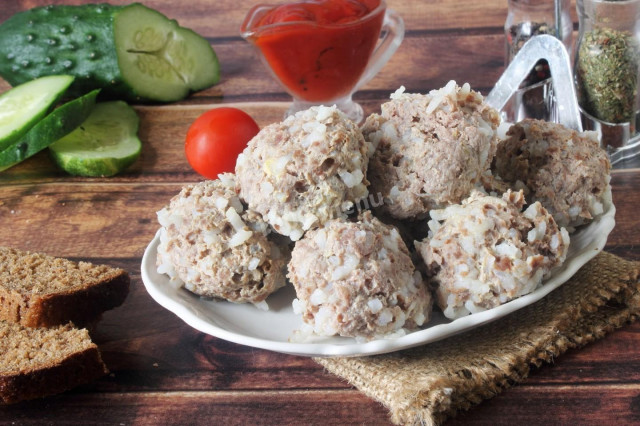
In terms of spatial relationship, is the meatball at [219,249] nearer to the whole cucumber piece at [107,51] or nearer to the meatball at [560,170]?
the meatball at [560,170]

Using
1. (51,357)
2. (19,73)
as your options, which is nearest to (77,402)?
(51,357)

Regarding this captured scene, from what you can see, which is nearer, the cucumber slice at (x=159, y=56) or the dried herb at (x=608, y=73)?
the dried herb at (x=608, y=73)

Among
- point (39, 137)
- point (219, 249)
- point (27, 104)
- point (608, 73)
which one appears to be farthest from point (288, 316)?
point (27, 104)

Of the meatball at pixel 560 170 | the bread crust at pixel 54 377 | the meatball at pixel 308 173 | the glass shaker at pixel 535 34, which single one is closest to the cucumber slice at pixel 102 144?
the bread crust at pixel 54 377

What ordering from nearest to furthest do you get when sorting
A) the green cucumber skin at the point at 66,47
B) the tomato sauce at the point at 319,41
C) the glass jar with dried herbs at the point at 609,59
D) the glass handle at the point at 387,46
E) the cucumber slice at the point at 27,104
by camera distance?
1. the glass jar with dried herbs at the point at 609,59
2. the tomato sauce at the point at 319,41
3. the cucumber slice at the point at 27,104
4. the glass handle at the point at 387,46
5. the green cucumber skin at the point at 66,47

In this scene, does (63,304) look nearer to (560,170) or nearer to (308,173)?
(308,173)

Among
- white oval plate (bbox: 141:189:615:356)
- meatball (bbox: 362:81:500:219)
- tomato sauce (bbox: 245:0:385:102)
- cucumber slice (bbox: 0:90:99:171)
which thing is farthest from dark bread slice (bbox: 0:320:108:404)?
tomato sauce (bbox: 245:0:385:102)

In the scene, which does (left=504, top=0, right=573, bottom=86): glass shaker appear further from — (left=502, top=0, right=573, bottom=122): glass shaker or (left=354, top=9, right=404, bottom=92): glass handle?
(left=354, top=9, right=404, bottom=92): glass handle
